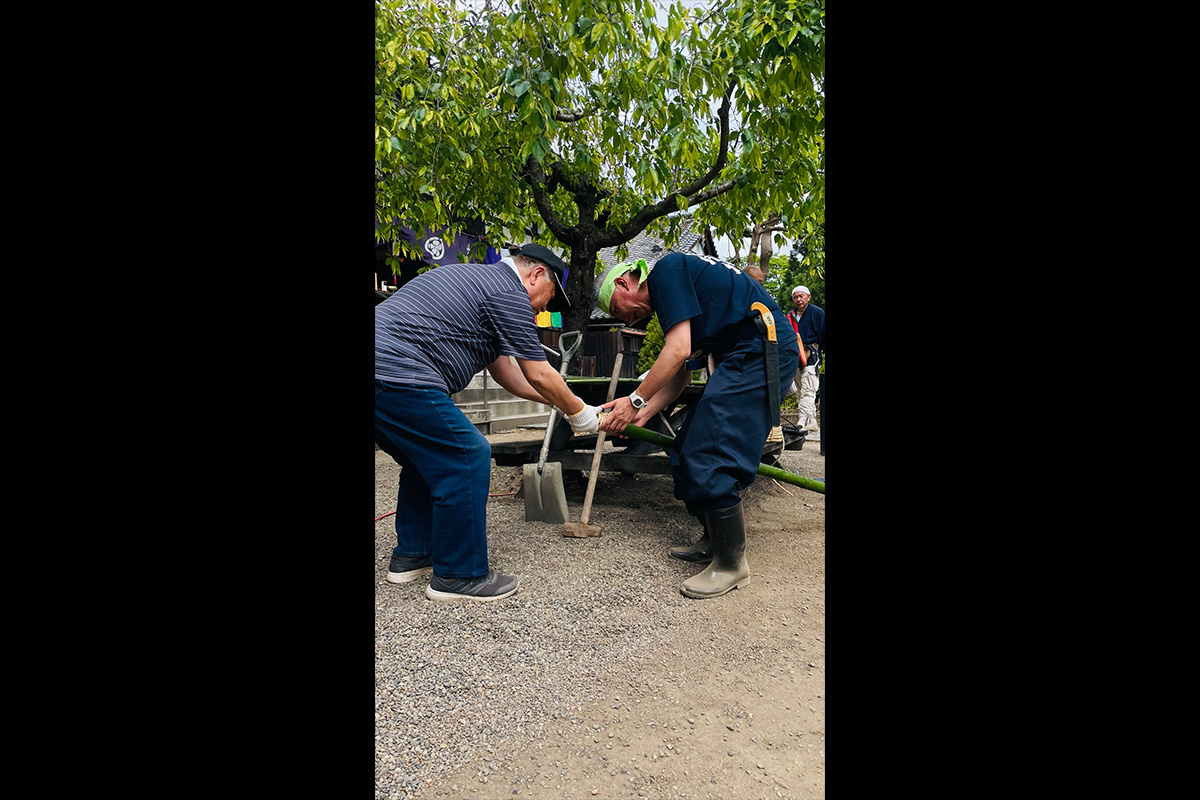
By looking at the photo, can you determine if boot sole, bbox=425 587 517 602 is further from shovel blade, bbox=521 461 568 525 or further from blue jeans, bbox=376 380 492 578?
shovel blade, bbox=521 461 568 525

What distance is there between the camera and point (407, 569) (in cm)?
291

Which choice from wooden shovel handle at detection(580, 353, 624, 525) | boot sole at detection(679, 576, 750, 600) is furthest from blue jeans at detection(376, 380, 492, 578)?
wooden shovel handle at detection(580, 353, 624, 525)

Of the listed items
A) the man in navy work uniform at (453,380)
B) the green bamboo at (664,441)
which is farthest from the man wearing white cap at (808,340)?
the man in navy work uniform at (453,380)

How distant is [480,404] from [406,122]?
4.70 meters

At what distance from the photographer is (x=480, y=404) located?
8.18 m

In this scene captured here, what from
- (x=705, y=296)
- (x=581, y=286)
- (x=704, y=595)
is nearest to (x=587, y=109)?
(x=581, y=286)

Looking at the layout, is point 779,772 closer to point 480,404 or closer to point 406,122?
point 406,122

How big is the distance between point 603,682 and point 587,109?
15.7 ft

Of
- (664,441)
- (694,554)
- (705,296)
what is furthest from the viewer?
(664,441)

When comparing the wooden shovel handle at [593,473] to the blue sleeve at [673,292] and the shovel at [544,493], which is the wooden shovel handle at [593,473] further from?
the blue sleeve at [673,292]

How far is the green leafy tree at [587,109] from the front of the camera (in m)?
3.74

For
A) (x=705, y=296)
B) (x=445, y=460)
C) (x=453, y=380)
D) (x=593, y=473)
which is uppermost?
(x=705, y=296)

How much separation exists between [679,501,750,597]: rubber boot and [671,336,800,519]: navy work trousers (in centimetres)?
6

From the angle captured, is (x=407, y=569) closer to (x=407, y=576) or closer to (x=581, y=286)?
(x=407, y=576)
